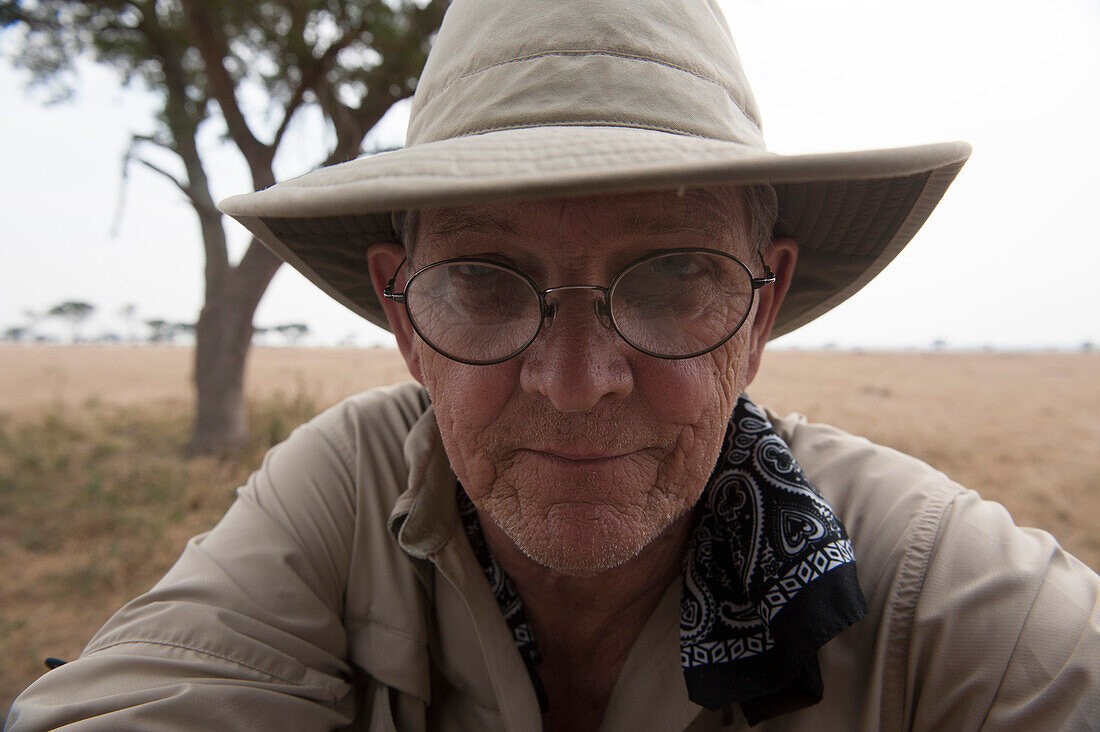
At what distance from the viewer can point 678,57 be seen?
1.17 meters

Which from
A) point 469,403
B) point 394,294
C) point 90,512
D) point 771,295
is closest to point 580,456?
point 469,403

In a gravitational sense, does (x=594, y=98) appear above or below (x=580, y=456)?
above

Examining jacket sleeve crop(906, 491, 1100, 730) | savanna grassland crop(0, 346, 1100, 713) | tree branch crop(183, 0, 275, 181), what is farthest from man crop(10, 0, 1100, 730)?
tree branch crop(183, 0, 275, 181)

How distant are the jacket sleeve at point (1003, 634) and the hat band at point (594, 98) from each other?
1057 millimetres

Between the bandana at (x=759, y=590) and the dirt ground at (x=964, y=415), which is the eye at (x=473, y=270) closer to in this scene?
the bandana at (x=759, y=590)

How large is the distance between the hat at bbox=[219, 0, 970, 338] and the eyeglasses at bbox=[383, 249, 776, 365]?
228 millimetres

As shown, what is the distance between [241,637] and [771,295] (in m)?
1.61

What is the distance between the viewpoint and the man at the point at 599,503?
3.53 feet

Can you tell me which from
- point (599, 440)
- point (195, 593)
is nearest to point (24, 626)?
point (195, 593)

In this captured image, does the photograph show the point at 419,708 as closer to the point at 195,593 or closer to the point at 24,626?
the point at 195,593

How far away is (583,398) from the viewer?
114 cm

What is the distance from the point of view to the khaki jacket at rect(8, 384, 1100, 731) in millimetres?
1117

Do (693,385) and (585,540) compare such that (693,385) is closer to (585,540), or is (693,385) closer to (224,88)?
(585,540)

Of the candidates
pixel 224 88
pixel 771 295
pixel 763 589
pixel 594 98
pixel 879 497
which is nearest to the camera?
pixel 594 98
